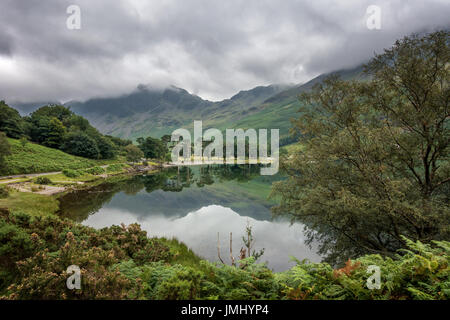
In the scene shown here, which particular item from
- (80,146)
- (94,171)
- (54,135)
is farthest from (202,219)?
(54,135)

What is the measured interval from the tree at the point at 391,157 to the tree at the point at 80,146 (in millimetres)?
86664

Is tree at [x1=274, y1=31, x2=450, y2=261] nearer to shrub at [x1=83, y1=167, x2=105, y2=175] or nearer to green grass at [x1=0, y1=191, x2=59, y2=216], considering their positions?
green grass at [x1=0, y1=191, x2=59, y2=216]

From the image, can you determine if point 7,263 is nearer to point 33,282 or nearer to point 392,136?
point 33,282

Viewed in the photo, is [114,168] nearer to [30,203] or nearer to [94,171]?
[94,171]

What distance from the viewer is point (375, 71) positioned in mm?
12000

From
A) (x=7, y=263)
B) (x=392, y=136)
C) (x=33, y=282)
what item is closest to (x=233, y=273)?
(x=33, y=282)

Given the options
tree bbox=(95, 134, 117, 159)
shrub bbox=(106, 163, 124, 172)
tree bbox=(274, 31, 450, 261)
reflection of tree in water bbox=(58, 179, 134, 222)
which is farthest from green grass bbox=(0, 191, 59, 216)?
tree bbox=(95, 134, 117, 159)

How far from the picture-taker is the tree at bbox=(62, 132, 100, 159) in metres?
77.6

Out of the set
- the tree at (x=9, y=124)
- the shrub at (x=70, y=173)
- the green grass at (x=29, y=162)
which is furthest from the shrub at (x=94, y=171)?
the tree at (x=9, y=124)

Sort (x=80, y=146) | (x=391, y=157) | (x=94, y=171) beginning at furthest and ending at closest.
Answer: (x=80, y=146) → (x=94, y=171) → (x=391, y=157)

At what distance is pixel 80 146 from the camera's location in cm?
7812

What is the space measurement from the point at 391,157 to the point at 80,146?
92896 millimetres

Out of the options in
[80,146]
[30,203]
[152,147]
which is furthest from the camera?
[152,147]
